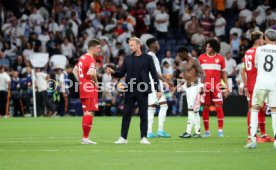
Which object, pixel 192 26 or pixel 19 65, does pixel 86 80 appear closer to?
pixel 19 65

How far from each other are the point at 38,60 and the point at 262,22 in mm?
10596

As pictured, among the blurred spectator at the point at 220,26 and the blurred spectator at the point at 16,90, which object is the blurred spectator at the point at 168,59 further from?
the blurred spectator at the point at 16,90

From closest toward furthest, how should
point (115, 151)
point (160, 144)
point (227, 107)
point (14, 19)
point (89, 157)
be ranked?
point (89, 157), point (115, 151), point (160, 144), point (227, 107), point (14, 19)

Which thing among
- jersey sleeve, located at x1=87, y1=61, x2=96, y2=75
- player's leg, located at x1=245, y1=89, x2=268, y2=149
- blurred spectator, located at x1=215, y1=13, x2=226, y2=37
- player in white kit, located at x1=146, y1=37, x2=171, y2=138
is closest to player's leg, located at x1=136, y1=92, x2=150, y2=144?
jersey sleeve, located at x1=87, y1=61, x2=96, y2=75

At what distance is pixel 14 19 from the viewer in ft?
131

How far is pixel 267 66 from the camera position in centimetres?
1611

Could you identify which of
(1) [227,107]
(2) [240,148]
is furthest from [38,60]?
(2) [240,148]

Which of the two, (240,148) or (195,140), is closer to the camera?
(240,148)

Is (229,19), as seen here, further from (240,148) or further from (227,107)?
(240,148)

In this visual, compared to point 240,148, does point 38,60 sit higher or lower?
higher

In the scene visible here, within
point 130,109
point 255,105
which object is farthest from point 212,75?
point 255,105

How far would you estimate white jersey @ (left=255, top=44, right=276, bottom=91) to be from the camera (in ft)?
52.7

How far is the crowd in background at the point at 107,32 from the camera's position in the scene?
37.0 metres

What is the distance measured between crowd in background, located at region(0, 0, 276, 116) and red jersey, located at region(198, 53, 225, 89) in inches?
547
